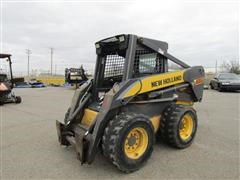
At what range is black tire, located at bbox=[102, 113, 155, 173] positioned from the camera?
2.95m

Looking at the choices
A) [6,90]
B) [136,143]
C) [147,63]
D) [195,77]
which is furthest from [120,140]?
[6,90]

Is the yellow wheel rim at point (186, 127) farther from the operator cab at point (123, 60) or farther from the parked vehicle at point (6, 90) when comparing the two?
the parked vehicle at point (6, 90)

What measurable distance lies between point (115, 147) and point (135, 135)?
46cm

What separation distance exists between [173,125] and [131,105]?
81 cm

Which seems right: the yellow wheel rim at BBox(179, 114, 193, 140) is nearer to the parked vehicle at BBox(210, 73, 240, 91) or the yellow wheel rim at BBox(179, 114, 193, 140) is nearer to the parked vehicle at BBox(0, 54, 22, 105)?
the parked vehicle at BBox(0, 54, 22, 105)

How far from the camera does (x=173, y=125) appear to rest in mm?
3721

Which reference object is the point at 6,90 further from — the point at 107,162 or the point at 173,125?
the point at 173,125

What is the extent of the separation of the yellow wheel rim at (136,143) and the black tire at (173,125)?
63 cm

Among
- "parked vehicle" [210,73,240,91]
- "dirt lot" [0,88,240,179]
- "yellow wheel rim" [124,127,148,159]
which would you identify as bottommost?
"dirt lot" [0,88,240,179]

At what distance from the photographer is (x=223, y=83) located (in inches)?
572

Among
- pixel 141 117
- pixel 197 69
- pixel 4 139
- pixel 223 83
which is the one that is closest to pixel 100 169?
pixel 141 117

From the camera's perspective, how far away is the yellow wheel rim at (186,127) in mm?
4016

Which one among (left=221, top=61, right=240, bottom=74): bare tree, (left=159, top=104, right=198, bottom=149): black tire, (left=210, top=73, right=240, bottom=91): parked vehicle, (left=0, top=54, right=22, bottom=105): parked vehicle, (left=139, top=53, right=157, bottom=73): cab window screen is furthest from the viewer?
(left=221, top=61, right=240, bottom=74): bare tree

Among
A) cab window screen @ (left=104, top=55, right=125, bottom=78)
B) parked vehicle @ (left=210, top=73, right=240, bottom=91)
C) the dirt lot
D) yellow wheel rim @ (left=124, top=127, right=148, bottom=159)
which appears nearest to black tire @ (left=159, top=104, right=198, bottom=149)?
the dirt lot
